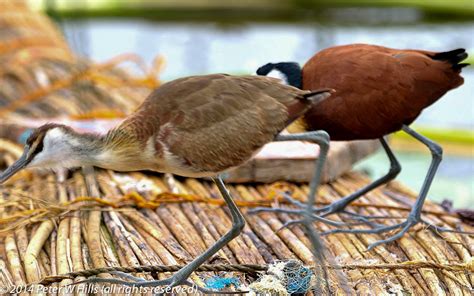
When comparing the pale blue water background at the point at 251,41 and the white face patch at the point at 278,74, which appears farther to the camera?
the pale blue water background at the point at 251,41

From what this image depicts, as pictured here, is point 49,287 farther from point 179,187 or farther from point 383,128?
point 383,128

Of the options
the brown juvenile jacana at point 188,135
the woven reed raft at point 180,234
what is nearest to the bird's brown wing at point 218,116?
the brown juvenile jacana at point 188,135

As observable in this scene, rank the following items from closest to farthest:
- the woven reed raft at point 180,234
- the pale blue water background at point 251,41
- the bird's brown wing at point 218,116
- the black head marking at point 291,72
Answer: the bird's brown wing at point 218,116
the woven reed raft at point 180,234
the black head marking at point 291,72
the pale blue water background at point 251,41

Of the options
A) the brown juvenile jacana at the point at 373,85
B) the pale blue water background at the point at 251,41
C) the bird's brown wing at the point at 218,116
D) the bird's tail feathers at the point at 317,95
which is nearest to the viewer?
the bird's brown wing at the point at 218,116

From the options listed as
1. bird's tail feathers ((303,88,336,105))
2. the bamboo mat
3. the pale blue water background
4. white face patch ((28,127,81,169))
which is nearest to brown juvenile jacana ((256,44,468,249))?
the bamboo mat

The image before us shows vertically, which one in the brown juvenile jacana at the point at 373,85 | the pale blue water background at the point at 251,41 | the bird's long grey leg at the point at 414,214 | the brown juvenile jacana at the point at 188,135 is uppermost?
the brown juvenile jacana at the point at 188,135

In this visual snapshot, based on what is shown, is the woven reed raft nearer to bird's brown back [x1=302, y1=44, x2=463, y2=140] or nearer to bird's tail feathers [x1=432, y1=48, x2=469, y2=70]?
bird's brown back [x1=302, y1=44, x2=463, y2=140]

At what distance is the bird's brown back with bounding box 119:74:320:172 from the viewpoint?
9.06ft

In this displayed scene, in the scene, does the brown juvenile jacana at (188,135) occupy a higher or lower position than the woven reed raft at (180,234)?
higher

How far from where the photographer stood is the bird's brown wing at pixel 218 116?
2.76 m

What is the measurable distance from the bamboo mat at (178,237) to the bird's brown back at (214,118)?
463 mm

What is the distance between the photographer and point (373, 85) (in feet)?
11.2

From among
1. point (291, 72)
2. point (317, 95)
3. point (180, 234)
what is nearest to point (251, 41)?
point (291, 72)

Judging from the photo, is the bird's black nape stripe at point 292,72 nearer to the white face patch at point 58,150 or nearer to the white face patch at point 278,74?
the white face patch at point 278,74
